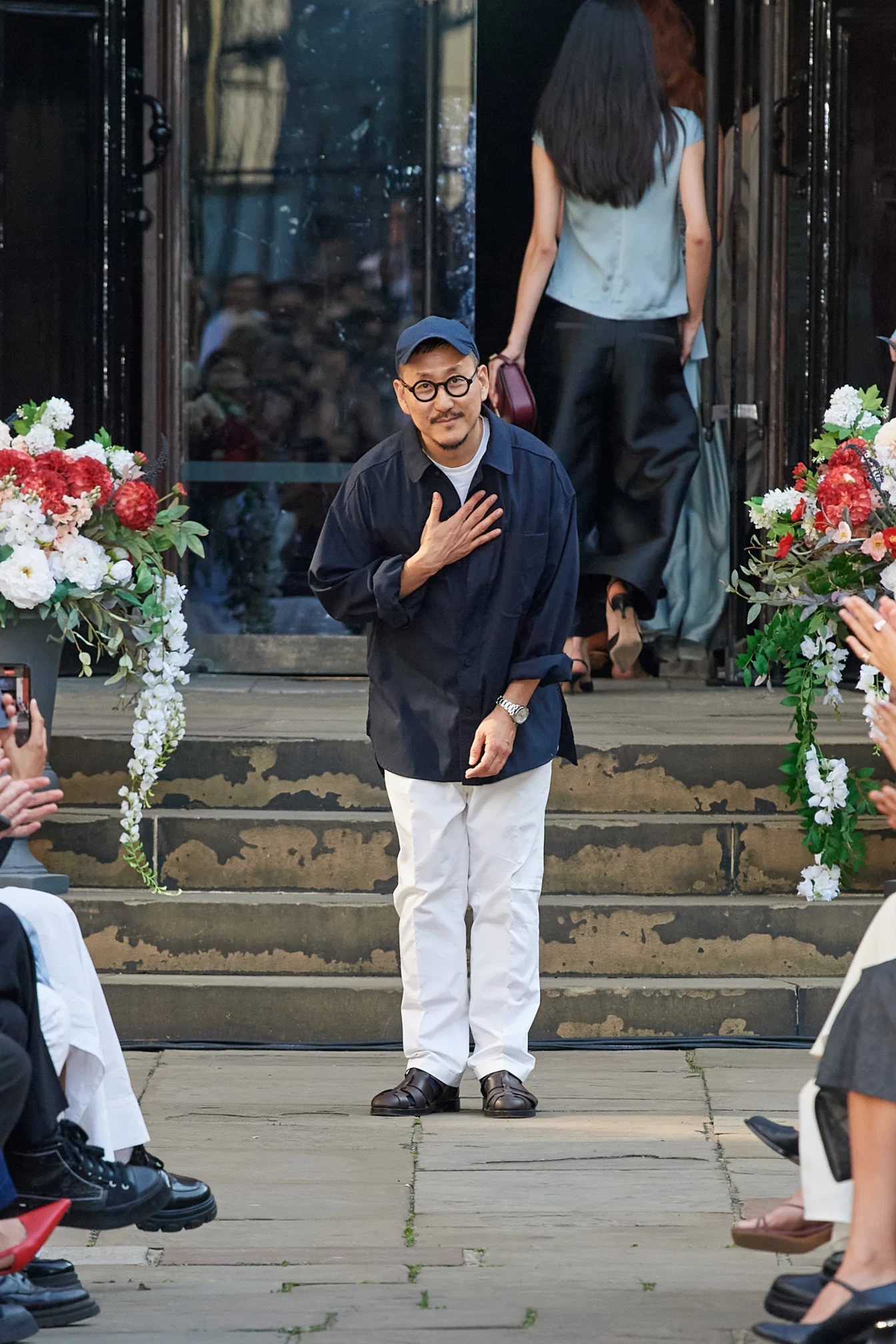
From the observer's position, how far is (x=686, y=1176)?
416 cm

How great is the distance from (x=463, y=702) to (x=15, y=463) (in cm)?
138

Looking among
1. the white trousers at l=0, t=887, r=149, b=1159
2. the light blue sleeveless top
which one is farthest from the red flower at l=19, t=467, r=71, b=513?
the light blue sleeveless top

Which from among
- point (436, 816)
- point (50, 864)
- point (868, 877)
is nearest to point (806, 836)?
point (868, 877)

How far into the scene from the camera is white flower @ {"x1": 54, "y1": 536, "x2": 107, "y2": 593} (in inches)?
206

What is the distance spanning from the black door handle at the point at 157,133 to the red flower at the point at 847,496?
3.58 m

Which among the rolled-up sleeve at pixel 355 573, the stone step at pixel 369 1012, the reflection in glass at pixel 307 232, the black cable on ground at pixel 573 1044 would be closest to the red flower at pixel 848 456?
the rolled-up sleeve at pixel 355 573

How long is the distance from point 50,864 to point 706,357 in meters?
3.30

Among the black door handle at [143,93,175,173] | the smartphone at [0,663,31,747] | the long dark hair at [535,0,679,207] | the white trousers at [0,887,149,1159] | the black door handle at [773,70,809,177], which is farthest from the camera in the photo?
the black door handle at [143,93,175,173]

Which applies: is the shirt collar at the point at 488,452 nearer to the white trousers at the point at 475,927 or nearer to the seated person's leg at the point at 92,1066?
the white trousers at the point at 475,927

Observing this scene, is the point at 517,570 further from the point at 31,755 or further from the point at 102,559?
the point at 31,755

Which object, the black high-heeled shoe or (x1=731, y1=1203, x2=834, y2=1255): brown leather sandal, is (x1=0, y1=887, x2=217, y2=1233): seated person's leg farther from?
the black high-heeled shoe

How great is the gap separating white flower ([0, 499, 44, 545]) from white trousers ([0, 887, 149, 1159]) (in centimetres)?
183

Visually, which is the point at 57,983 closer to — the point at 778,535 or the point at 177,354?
the point at 778,535

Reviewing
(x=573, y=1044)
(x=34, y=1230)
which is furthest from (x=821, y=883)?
(x=34, y=1230)
